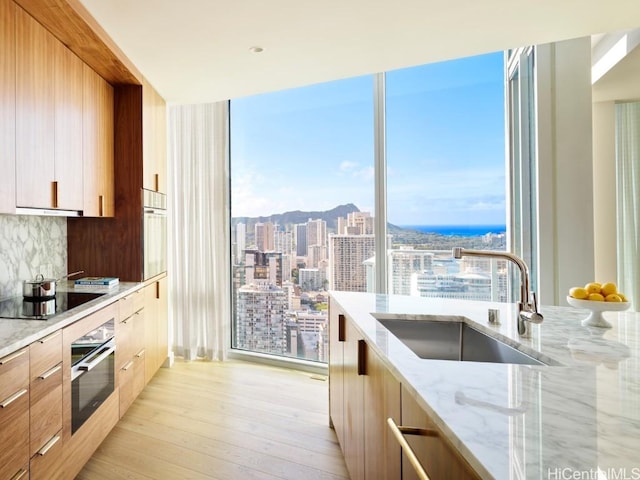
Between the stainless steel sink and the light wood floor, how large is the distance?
0.87m

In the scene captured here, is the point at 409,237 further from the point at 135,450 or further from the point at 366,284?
the point at 135,450

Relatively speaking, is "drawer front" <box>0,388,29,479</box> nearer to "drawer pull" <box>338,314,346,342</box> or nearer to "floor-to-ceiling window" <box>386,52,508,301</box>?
"drawer pull" <box>338,314,346,342</box>

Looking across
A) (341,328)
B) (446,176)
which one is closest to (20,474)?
(341,328)

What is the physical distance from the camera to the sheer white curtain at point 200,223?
3596 mm

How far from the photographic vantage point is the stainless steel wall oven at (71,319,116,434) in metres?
1.79

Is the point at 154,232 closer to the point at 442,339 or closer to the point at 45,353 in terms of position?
the point at 45,353

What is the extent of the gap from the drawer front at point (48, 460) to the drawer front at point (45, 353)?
1.07ft

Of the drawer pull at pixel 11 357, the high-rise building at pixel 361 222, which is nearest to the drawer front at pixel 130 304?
the drawer pull at pixel 11 357

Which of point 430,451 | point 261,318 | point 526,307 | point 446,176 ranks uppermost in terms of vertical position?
point 446,176

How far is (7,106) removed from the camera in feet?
5.58

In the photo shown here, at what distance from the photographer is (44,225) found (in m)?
2.55

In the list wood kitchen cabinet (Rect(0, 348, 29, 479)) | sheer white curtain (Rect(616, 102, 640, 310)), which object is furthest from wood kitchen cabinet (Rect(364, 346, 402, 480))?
sheer white curtain (Rect(616, 102, 640, 310))

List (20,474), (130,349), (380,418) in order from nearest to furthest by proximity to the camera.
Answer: (380,418), (20,474), (130,349)

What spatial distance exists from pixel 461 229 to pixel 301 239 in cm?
149
